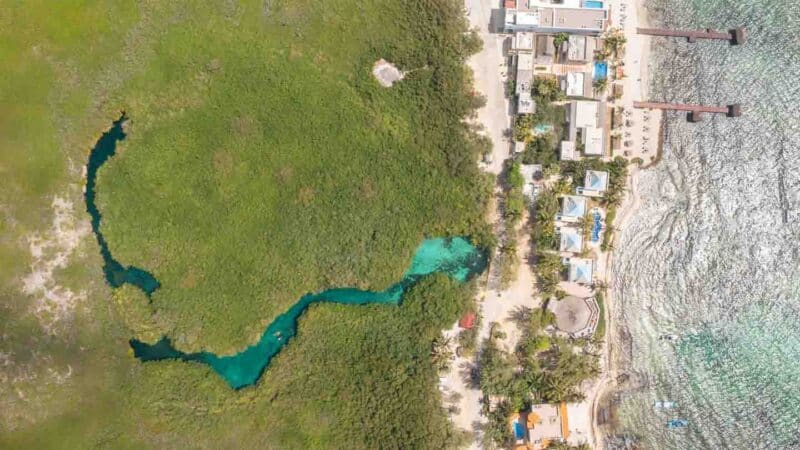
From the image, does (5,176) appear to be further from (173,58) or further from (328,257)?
(328,257)

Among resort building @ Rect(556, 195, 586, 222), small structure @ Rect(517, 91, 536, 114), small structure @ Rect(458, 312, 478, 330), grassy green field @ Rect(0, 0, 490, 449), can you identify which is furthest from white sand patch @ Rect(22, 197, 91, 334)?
resort building @ Rect(556, 195, 586, 222)


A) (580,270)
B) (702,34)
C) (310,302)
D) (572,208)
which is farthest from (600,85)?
(310,302)

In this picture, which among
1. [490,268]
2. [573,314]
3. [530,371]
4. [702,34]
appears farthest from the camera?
[702,34]

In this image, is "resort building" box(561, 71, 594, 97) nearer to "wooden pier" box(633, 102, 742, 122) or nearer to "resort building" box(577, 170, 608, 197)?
"wooden pier" box(633, 102, 742, 122)

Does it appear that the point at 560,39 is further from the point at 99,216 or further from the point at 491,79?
the point at 99,216

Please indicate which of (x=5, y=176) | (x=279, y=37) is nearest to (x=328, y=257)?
(x=279, y=37)

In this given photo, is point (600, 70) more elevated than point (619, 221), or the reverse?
point (600, 70)
